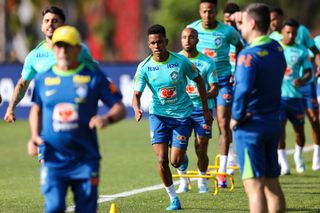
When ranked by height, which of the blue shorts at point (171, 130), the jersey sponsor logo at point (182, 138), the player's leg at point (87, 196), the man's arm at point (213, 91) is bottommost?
the player's leg at point (87, 196)

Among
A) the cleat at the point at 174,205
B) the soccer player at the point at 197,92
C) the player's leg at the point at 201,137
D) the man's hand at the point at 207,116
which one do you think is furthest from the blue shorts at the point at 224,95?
the cleat at the point at 174,205

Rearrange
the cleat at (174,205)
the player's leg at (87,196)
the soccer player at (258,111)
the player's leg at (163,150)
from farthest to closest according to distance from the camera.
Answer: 1. the player's leg at (163,150)
2. the cleat at (174,205)
3. the soccer player at (258,111)
4. the player's leg at (87,196)

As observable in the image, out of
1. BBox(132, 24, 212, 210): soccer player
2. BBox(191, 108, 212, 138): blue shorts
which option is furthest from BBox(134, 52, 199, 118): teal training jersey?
BBox(191, 108, 212, 138): blue shorts

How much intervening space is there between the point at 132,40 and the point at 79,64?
61.5 m

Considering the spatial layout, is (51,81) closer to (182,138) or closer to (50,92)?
(50,92)

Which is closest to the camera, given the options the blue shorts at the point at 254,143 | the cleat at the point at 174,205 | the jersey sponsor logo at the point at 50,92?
the jersey sponsor logo at the point at 50,92

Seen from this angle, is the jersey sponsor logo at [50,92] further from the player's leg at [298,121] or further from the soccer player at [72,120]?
the player's leg at [298,121]

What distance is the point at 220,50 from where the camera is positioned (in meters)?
18.4

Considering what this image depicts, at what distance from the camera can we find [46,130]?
1123 cm

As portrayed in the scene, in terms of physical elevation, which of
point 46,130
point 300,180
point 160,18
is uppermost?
point 160,18

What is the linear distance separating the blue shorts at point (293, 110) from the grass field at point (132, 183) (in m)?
0.93

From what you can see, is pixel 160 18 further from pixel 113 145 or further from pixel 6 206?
pixel 6 206

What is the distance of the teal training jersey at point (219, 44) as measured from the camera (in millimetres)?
18406

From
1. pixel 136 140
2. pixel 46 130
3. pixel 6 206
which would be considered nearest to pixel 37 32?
pixel 136 140
